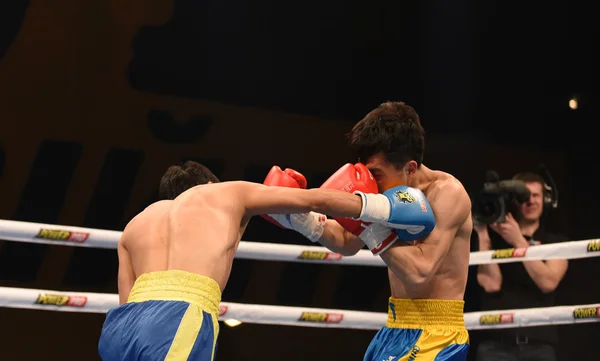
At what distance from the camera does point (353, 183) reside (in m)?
2.79

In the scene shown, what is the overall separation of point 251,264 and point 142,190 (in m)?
0.93

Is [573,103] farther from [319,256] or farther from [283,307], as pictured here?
[283,307]

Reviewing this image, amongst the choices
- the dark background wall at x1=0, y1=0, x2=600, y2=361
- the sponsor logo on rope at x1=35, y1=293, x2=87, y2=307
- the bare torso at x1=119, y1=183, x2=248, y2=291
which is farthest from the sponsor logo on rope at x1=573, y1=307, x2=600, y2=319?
the sponsor logo on rope at x1=35, y1=293, x2=87, y2=307

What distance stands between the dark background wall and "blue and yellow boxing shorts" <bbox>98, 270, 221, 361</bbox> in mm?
2491

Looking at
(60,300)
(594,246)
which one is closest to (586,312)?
(594,246)

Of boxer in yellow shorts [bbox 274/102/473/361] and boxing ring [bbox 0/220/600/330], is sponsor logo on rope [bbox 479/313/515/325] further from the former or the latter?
boxer in yellow shorts [bbox 274/102/473/361]

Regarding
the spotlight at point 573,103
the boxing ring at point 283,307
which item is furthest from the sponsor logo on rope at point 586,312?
the spotlight at point 573,103

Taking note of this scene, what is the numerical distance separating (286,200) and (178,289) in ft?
1.45

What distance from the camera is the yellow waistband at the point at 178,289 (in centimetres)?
241

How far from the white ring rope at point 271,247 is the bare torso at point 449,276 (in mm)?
927

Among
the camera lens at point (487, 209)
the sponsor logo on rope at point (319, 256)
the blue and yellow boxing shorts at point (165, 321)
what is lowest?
the blue and yellow boxing shorts at point (165, 321)

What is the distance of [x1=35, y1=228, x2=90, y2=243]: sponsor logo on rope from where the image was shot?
3.46 metres

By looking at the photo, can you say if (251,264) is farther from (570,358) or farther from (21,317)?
(570,358)

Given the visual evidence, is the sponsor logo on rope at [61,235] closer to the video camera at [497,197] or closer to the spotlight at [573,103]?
the video camera at [497,197]
